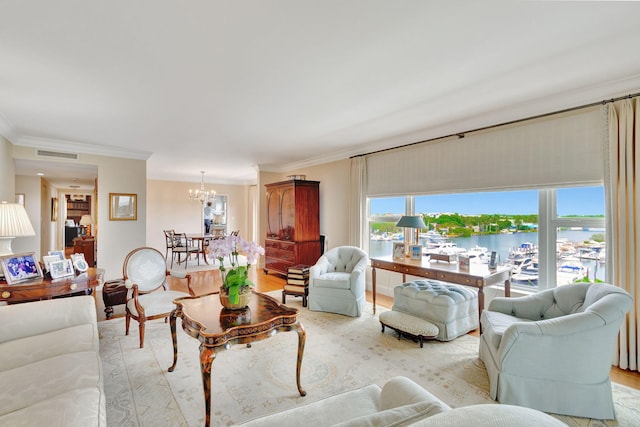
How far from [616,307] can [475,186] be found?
208cm

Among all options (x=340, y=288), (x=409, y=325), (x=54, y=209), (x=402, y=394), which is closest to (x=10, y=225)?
(x=340, y=288)

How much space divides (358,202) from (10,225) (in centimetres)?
445

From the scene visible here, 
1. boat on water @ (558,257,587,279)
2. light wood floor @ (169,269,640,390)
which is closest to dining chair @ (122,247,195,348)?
light wood floor @ (169,269,640,390)

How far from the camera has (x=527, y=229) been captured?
11.5 feet

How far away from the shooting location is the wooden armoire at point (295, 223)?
593cm

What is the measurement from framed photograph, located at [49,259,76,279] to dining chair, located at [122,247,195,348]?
0.46 metres

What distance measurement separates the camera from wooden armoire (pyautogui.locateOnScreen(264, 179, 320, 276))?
233 inches

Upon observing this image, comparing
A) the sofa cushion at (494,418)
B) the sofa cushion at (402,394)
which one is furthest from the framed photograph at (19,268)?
the sofa cushion at (494,418)

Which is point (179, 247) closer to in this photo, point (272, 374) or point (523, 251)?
point (272, 374)

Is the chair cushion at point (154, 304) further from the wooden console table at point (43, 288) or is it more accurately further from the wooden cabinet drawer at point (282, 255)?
the wooden cabinet drawer at point (282, 255)

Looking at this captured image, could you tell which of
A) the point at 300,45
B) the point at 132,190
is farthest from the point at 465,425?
the point at 132,190

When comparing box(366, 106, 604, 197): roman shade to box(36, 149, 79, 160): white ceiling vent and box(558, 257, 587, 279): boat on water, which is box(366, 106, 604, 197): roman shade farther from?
box(36, 149, 79, 160): white ceiling vent

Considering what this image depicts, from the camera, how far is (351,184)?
5.42 meters

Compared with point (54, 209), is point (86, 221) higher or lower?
lower
